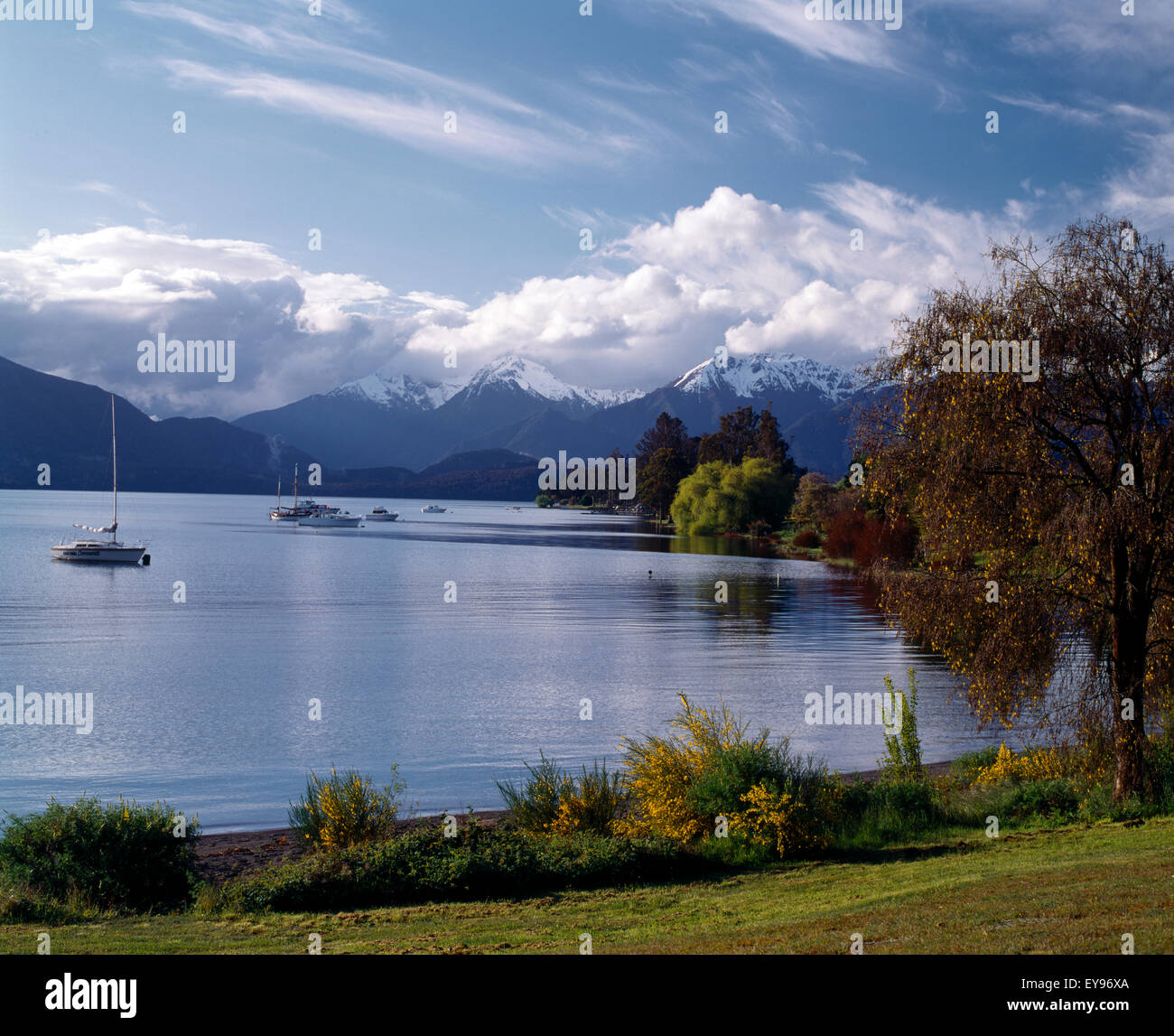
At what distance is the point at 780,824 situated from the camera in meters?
14.7

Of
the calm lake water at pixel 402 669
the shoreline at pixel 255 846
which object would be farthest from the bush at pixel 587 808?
the calm lake water at pixel 402 669

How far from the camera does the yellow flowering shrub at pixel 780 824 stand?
581 inches

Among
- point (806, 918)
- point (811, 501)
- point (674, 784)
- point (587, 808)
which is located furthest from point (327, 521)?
point (806, 918)

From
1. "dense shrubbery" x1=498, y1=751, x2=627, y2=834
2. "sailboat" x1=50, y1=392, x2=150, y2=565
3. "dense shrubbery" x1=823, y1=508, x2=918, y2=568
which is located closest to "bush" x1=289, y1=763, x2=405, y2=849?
"dense shrubbery" x1=498, y1=751, x2=627, y2=834

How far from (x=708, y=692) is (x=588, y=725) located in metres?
6.84

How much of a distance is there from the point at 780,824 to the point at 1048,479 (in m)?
7.00

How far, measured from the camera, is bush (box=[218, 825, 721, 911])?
12859 millimetres

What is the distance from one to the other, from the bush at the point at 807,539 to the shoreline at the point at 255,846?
96.7 meters

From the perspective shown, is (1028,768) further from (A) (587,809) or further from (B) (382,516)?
(B) (382,516)

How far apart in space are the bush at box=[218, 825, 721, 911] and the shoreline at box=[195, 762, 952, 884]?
1.61m

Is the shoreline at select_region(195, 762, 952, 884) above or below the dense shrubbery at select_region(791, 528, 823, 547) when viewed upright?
below

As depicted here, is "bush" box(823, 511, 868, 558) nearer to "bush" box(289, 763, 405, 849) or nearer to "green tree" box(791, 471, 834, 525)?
"green tree" box(791, 471, 834, 525)

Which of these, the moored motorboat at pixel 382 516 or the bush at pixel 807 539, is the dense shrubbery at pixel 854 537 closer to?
the bush at pixel 807 539

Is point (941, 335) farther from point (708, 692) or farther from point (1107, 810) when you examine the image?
point (708, 692)
